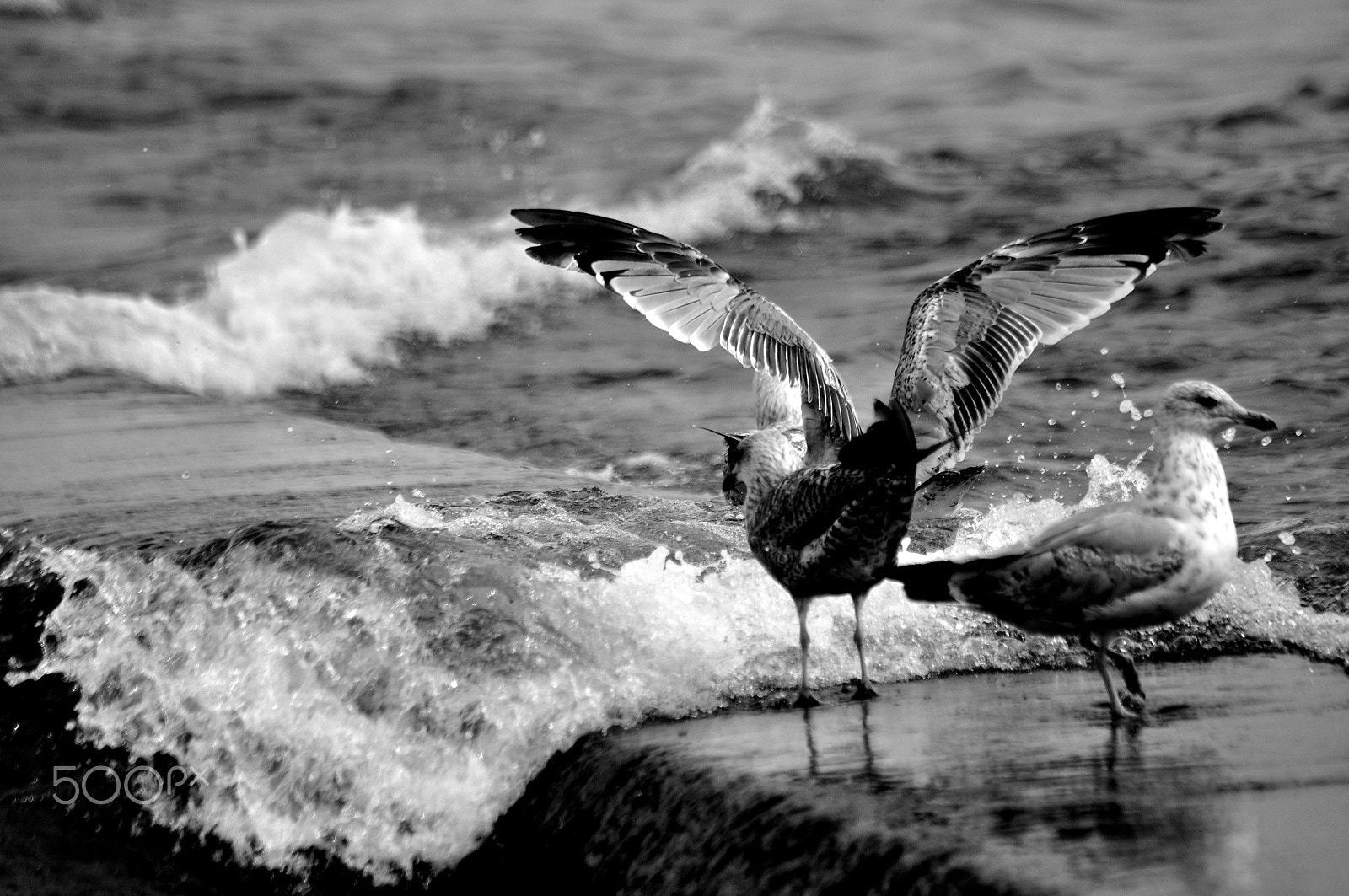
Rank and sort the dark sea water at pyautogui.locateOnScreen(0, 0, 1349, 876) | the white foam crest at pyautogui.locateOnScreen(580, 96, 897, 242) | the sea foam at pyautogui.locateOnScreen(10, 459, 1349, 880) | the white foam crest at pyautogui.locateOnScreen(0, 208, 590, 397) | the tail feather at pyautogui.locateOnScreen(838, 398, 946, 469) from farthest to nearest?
the white foam crest at pyautogui.locateOnScreen(580, 96, 897, 242) < the white foam crest at pyautogui.locateOnScreen(0, 208, 590, 397) < the dark sea water at pyautogui.locateOnScreen(0, 0, 1349, 876) < the sea foam at pyautogui.locateOnScreen(10, 459, 1349, 880) < the tail feather at pyautogui.locateOnScreen(838, 398, 946, 469)

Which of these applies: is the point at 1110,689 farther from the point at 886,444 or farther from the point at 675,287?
the point at 675,287

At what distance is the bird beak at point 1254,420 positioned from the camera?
14.1ft

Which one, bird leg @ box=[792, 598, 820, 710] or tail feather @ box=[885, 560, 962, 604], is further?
bird leg @ box=[792, 598, 820, 710]

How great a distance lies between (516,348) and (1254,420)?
8485 millimetres

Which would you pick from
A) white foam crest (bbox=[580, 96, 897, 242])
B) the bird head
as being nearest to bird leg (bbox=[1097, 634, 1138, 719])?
the bird head

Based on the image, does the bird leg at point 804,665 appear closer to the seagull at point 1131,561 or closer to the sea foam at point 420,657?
the sea foam at point 420,657

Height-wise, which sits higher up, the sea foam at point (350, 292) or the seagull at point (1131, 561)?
the sea foam at point (350, 292)

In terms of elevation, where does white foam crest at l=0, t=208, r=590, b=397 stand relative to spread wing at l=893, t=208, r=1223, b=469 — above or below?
above

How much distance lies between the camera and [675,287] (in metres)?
6.41

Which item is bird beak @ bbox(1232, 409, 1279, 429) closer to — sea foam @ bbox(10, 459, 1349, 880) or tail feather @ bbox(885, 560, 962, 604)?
tail feather @ bbox(885, 560, 962, 604)

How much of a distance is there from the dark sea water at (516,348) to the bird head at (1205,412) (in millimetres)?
1000

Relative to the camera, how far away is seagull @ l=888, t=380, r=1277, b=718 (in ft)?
13.5

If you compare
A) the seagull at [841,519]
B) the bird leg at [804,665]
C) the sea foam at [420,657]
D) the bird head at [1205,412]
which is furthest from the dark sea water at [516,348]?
the bird head at [1205,412]

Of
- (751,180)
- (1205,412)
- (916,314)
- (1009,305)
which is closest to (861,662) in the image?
(1205,412)
